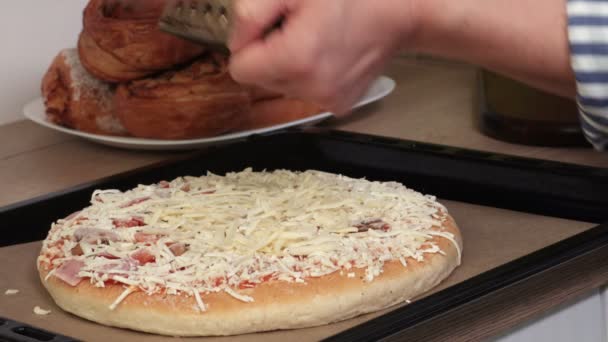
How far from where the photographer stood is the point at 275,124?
160cm

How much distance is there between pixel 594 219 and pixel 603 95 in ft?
1.72

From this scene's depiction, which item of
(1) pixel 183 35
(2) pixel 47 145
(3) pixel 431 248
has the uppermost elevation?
(1) pixel 183 35

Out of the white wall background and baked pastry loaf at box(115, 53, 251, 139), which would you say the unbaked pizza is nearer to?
baked pastry loaf at box(115, 53, 251, 139)

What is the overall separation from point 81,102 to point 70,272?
1.90ft

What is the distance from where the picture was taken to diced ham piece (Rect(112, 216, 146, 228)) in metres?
1.13

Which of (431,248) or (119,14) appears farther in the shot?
(119,14)

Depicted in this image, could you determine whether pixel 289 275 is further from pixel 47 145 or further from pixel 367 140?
pixel 47 145

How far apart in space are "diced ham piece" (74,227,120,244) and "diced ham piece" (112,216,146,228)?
27 millimetres

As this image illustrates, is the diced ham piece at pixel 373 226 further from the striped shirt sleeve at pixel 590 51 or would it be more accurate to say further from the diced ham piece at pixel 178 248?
the striped shirt sleeve at pixel 590 51

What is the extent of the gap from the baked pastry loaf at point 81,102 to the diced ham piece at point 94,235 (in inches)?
18.9

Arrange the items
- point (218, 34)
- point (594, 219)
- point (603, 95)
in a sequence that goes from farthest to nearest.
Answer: point (594, 219)
point (218, 34)
point (603, 95)

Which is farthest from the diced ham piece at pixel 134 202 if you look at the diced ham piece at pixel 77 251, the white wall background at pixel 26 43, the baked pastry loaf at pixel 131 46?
the white wall background at pixel 26 43

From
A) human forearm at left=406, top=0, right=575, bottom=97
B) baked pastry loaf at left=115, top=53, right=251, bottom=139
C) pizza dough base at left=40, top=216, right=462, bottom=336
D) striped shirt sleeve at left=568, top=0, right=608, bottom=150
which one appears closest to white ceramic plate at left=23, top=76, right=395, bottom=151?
baked pastry loaf at left=115, top=53, right=251, bottom=139

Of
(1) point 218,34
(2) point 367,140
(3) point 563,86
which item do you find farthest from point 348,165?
(3) point 563,86
